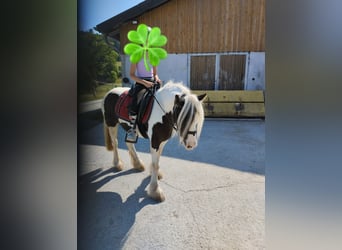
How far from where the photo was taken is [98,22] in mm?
824

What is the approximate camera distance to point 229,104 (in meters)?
1.03

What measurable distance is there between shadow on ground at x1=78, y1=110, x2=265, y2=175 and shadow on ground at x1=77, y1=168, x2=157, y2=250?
20 centimetres

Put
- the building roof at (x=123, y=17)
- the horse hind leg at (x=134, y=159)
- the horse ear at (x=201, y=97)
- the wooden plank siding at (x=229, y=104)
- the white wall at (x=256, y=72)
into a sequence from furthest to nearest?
the horse hind leg at (x=134, y=159), the horse ear at (x=201, y=97), the wooden plank siding at (x=229, y=104), the building roof at (x=123, y=17), the white wall at (x=256, y=72)

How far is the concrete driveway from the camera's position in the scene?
90 centimetres

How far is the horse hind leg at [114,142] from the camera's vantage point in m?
1.05

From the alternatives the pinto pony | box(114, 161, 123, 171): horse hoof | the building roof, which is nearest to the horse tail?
the pinto pony

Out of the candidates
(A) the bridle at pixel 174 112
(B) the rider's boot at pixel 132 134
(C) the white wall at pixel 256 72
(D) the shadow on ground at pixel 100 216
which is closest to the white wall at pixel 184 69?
(C) the white wall at pixel 256 72

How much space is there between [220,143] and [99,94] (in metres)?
0.73

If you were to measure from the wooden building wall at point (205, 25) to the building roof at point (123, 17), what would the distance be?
20 mm

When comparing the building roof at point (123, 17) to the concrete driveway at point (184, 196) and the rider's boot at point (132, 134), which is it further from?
the rider's boot at point (132, 134)
